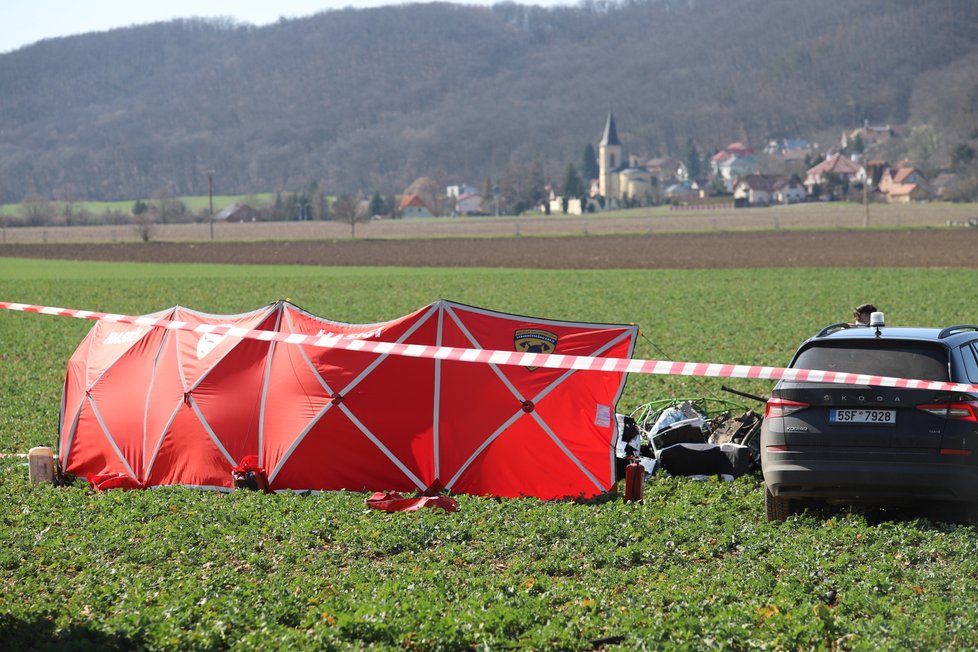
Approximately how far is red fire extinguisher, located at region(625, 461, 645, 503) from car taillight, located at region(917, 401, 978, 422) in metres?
2.68

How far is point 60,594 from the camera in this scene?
25.7 feet

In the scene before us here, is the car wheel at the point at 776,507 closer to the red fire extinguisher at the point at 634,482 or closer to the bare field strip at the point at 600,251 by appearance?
the red fire extinguisher at the point at 634,482

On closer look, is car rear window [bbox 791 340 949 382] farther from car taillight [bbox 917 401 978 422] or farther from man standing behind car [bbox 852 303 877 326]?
man standing behind car [bbox 852 303 877 326]

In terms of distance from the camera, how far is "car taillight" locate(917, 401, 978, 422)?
8969mm

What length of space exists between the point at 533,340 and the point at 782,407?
2815 millimetres

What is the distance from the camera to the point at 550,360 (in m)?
10.9

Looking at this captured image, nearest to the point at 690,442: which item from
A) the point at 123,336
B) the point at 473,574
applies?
the point at 473,574

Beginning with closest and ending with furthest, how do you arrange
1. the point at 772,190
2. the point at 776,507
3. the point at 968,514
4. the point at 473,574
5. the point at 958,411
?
the point at 473,574 < the point at 958,411 < the point at 968,514 < the point at 776,507 < the point at 772,190

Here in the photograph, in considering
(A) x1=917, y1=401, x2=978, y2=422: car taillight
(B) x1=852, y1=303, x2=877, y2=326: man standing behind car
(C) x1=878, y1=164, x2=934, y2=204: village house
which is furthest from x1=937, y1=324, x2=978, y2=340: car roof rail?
(C) x1=878, y1=164, x2=934, y2=204: village house

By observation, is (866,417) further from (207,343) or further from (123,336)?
(123,336)

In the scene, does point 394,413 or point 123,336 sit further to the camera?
point 123,336

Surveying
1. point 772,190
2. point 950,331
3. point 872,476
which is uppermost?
point 772,190

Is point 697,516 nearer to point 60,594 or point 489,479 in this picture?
point 489,479

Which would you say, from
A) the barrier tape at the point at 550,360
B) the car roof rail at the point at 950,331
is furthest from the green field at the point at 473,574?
the car roof rail at the point at 950,331
